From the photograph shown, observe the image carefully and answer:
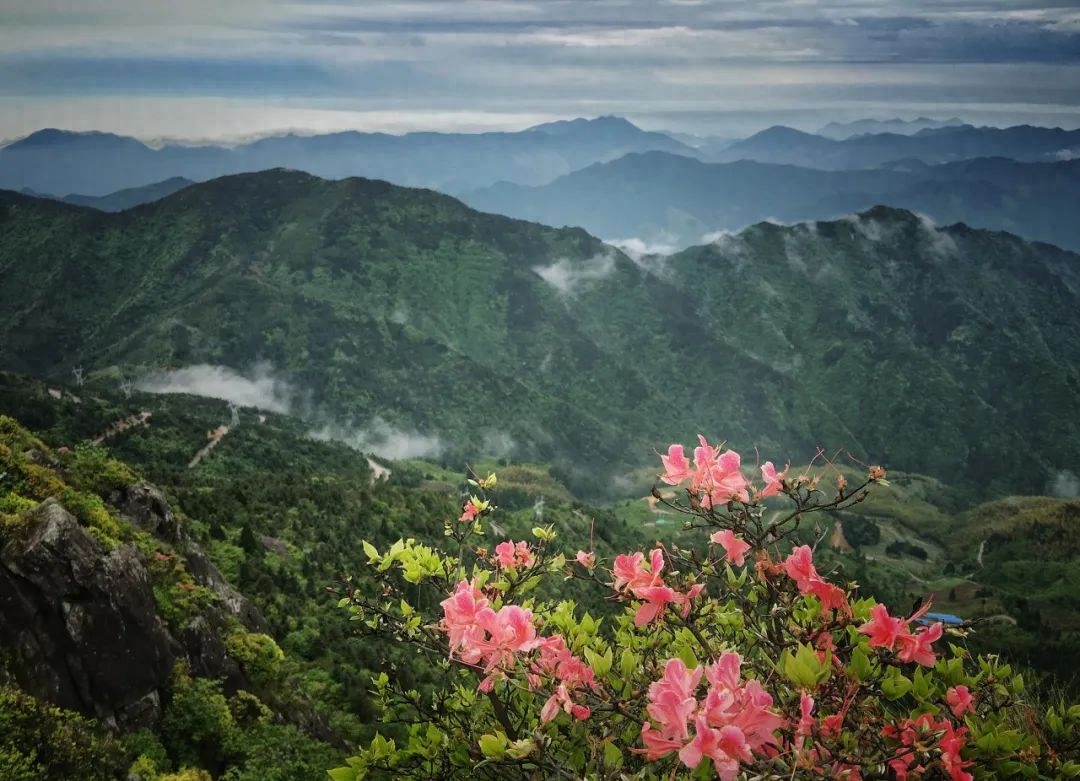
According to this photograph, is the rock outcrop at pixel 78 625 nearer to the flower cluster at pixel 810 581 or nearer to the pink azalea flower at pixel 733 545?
the pink azalea flower at pixel 733 545

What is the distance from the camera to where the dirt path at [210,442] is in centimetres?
6469

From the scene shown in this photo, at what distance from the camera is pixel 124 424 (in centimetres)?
6619

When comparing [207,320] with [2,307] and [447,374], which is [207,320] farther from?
[2,307]

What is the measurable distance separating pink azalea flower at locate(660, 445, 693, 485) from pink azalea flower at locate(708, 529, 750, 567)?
476 mm

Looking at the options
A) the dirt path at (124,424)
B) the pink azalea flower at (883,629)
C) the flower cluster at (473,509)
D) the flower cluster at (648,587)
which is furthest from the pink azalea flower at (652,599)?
the dirt path at (124,424)

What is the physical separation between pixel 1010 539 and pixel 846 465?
60157 mm

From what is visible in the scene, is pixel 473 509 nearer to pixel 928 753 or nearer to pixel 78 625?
pixel 928 753

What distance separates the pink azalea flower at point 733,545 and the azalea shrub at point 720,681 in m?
0.01

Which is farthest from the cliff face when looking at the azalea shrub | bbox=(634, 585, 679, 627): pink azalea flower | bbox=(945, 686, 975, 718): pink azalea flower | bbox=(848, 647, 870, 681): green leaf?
bbox=(945, 686, 975, 718): pink azalea flower

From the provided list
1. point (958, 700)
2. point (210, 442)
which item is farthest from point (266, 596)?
point (210, 442)

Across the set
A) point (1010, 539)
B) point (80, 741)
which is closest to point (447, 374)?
point (1010, 539)

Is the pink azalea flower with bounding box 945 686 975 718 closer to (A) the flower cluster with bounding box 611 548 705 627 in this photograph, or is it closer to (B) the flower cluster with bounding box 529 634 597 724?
(A) the flower cluster with bounding box 611 548 705 627

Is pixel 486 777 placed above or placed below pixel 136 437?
above

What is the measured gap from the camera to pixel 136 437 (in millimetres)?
63062
